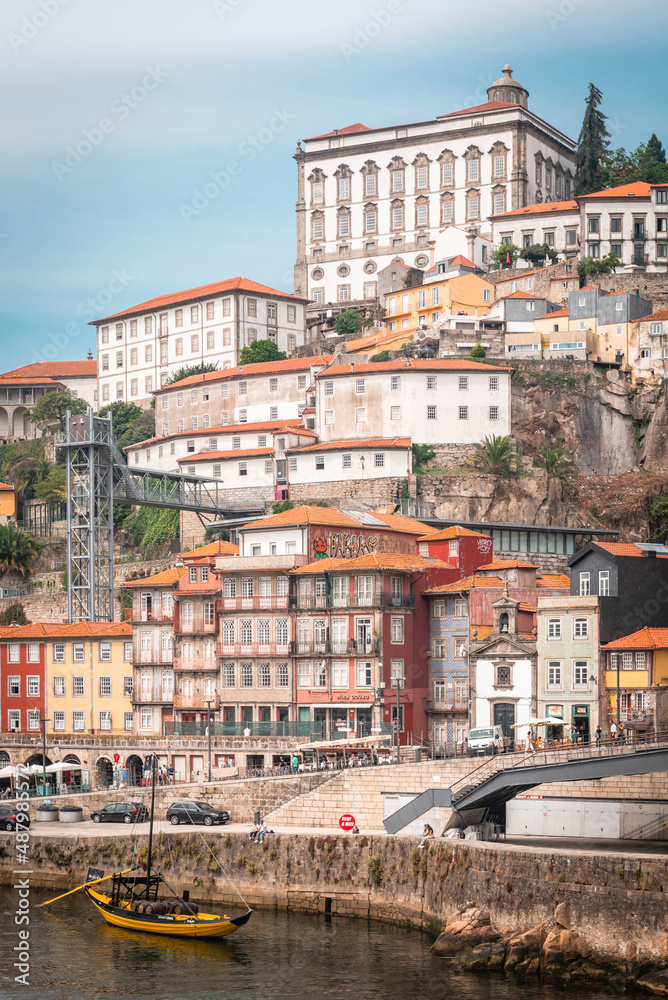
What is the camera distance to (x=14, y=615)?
10294 centimetres

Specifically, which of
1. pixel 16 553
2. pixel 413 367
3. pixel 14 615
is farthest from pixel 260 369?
pixel 14 615

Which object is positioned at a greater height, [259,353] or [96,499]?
[259,353]

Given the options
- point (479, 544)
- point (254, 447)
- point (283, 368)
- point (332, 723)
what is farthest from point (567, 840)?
point (283, 368)

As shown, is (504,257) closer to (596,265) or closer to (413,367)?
(596,265)

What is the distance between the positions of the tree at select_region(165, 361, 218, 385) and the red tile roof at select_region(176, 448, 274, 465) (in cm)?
1743

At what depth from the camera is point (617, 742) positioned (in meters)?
50.9

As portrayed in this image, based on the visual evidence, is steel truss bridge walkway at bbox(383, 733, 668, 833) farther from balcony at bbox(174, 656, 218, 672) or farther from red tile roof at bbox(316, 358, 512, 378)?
red tile roof at bbox(316, 358, 512, 378)

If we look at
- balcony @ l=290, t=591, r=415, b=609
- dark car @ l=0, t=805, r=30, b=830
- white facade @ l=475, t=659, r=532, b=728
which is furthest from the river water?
balcony @ l=290, t=591, r=415, b=609

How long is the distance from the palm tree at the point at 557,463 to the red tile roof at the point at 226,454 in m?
18.7

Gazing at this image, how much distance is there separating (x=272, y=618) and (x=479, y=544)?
13.2 metres

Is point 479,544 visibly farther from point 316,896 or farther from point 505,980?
point 505,980

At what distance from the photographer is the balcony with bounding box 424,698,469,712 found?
69.4 m

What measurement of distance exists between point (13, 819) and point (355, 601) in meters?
18.7

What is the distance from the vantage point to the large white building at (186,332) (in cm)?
12962
